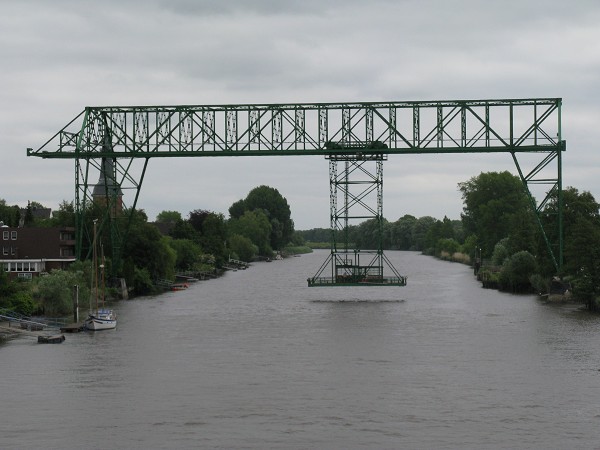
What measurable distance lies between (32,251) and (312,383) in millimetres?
46108

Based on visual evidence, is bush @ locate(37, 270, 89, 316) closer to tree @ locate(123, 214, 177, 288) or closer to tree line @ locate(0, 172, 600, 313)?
tree line @ locate(0, 172, 600, 313)

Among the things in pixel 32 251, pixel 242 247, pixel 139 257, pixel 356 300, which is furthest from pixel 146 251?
pixel 242 247

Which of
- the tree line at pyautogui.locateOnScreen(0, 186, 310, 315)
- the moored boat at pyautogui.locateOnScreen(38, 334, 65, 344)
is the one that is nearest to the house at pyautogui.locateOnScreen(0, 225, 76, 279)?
the tree line at pyautogui.locateOnScreen(0, 186, 310, 315)

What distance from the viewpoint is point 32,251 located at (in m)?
77.4

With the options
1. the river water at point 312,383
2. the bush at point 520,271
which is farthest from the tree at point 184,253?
the river water at point 312,383

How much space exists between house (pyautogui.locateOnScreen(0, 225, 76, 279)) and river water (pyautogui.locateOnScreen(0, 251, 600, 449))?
59.6 feet

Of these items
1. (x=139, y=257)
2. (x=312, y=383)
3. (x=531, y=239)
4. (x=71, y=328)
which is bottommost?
(x=312, y=383)

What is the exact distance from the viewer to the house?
76.8m

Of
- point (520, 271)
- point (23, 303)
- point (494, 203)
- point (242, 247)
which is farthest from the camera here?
point (242, 247)

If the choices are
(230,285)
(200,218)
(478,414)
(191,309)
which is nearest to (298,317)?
(191,309)

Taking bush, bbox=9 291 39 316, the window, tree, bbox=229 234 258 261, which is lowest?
bush, bbox=9 291 39 316

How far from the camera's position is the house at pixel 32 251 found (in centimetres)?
7675

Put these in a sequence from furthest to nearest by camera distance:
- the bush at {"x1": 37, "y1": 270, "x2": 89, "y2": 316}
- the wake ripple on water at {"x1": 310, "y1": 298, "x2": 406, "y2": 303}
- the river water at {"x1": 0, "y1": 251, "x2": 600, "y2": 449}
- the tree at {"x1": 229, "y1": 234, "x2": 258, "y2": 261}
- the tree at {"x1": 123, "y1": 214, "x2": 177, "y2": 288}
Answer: the tree at {"x1": 229, "y1": 234, "x2": 258, "y2": 261}
the tree at {"x1": 123, "y1": 214, "x2": 177, "y2": 288}
the wake ripple on water at {"x1": 310, "y1": 298, "x2": 406, "y2": 303}
the bush at {"x1": 37, "y1": 270, "x2": 89, "y2": 316}
the river water at {"x1": 0, "y1": 251, "x2": 600, "y2": 449}

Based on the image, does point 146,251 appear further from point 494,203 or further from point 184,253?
point 494,203
